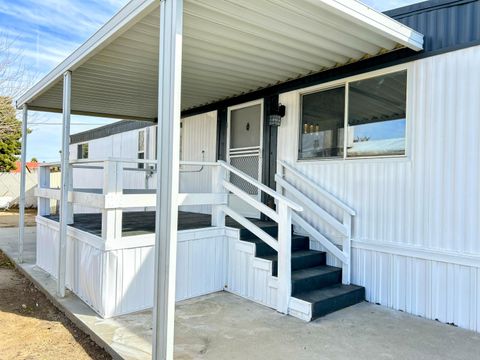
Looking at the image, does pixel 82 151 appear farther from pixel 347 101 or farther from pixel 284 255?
pixel 284 255

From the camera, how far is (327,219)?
4484 millimetres

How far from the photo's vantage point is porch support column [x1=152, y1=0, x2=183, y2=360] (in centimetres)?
249

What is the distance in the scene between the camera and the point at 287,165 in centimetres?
531

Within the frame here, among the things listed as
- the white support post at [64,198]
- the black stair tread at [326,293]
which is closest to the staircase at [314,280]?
the black stair tread at [326,293]

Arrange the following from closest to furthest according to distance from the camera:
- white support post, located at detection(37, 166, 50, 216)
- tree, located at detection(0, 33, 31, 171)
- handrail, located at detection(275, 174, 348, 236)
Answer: handrail, located at detection(275, 174, 348, 236) → white support post, located at detection(37, 166, 50, 216) → tree, located at detection(0, 33, 31, 171)

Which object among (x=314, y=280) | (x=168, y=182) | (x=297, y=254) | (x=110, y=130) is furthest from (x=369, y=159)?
(x=110, y=130)

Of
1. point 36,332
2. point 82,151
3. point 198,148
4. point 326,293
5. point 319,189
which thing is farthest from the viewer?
point 82,151

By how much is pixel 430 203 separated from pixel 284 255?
1.67 meters

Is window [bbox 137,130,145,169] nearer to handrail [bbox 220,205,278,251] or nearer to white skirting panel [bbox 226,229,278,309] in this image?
handrail [bbox 220,205,278,251]

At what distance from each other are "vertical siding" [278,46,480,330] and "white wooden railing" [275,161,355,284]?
11 cm

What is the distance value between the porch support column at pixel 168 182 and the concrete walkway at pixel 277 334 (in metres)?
0.54

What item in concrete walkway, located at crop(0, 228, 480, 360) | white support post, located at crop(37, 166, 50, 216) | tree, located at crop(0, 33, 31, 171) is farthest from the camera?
tree, located at crop(0, 33, 31, 171)

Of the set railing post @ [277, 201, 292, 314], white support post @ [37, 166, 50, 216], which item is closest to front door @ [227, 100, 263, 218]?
railing post @ [277, 201, 292, 314]

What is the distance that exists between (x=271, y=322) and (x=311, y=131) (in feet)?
8.91
